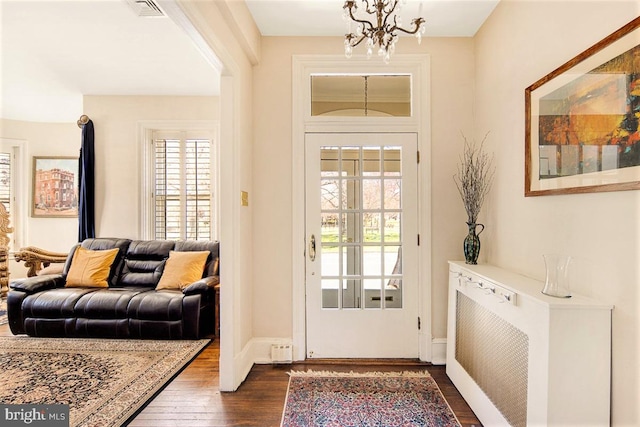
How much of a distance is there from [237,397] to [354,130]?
224 cm

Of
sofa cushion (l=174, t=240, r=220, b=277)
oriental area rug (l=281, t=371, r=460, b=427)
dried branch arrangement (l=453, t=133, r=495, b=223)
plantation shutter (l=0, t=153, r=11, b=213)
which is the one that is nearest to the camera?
oriental area rug (l=281, t=371, r=460, b=427)

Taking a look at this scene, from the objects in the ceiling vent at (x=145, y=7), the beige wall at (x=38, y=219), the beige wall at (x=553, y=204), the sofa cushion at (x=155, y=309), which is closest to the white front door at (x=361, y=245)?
the beige wall at (x=553, y=204)

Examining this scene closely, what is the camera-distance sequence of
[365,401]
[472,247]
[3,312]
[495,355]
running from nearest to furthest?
[495,355], [365,401], [472,247], [3,312]

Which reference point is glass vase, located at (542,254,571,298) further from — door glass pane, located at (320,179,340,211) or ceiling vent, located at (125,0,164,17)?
ceiling vent, located at (125,0,164,17)

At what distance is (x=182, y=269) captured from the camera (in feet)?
11.0

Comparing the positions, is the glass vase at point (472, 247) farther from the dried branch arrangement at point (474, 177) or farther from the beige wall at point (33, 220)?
the beige wall at point (33, 220)

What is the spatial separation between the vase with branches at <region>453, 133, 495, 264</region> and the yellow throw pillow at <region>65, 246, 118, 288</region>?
375cm

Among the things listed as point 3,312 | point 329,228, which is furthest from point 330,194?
point 3,312

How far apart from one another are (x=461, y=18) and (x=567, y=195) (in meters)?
1.68

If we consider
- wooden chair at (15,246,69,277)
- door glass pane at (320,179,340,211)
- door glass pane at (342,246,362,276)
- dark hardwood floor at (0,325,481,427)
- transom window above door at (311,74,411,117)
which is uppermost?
transom window above door at (311,74,411,117)

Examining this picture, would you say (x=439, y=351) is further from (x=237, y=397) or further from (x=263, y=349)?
(x=237, y=397)

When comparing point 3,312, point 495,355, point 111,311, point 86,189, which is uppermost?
point 86,189

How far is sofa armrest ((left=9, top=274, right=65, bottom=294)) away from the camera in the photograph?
3131mm

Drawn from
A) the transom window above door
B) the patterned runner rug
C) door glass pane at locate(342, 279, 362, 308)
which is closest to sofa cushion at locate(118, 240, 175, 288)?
the patterned runner rug
